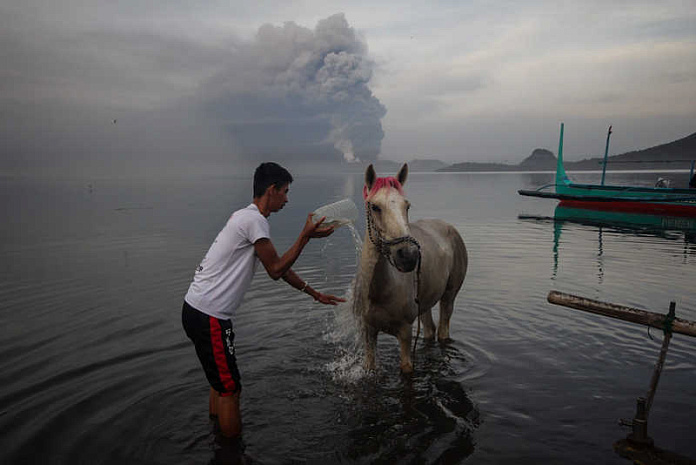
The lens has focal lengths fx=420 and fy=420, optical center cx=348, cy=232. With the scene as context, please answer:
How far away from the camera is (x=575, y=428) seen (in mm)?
5082

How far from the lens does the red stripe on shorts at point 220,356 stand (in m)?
4.29

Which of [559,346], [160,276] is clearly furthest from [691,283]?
[160,276]

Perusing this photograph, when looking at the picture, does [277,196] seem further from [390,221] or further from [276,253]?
[390,221]

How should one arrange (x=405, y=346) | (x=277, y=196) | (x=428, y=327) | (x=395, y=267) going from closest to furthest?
(x=277, y=196) → (x=395, y=267) → (x=405, y=346) → (x=428, y=327)

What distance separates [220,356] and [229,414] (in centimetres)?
71

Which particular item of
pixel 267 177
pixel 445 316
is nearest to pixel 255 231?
pixel 267 177

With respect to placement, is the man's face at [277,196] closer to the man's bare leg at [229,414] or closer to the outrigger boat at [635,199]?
the man's bare leg at [229,414]

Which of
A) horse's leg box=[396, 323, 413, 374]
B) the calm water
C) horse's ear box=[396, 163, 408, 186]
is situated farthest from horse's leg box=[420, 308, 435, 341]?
horse's ear box=[396, 163, 408, 186]

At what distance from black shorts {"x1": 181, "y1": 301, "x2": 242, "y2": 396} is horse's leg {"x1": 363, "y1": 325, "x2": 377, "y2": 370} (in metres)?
2.22

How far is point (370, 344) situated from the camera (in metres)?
6.24

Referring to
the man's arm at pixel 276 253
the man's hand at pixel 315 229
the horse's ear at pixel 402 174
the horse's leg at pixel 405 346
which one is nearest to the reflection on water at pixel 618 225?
the horse's leg at pixel 405 346

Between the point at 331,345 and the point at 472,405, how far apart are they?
9.48 feet

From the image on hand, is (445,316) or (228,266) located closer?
(228,266)

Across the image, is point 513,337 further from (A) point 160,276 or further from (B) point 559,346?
(A) point 160,276
